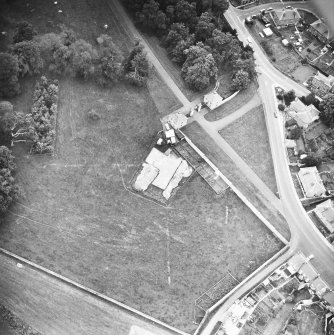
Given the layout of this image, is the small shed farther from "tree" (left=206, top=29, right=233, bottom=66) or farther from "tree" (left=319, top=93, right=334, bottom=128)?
"tree" (left=319, top=93, right=334, bottom=128)

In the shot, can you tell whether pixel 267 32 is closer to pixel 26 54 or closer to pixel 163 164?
pixel 163 164

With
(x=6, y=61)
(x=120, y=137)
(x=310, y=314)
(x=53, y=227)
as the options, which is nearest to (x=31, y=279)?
(x=53, y=227)

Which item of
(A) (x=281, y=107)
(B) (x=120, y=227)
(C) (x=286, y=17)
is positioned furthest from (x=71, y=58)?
(C) (x=286, y=17)

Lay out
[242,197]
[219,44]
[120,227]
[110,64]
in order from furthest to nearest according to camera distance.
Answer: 1. [219,44]
2. [110,64]
3. [242,197]
4. [120,227]

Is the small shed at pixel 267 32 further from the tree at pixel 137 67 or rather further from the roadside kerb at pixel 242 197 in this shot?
the roadside kerb at pixel 242 197

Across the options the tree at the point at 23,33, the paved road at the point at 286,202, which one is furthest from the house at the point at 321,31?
the tree at the point at 23,33
